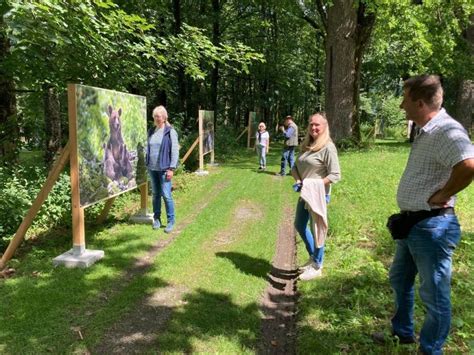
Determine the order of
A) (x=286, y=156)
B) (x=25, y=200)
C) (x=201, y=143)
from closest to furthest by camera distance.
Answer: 1. (x=25, y=200)
2. (x=286, y=156)
3. (x=201, y=143)

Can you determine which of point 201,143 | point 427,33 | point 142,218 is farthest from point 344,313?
point 427,33

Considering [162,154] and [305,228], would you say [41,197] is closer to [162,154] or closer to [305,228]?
[162,154]

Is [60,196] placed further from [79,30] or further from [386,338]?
[386,338]

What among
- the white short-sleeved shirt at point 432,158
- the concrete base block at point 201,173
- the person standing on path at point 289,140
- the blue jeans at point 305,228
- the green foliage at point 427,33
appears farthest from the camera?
the green foliage at point 427,33

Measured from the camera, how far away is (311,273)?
211 inches

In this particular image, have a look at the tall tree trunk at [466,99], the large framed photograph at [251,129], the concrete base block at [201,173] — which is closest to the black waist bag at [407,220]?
the concrete base block at [201,173]

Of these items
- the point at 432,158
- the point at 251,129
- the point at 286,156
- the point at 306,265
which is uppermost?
the point at 251,129

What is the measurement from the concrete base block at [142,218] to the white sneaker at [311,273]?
3.59m

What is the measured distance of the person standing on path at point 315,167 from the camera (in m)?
5.11

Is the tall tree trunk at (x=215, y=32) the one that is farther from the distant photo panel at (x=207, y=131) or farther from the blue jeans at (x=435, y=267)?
the blue jeans at (x=435, y=267)

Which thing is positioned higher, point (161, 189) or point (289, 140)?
point (289, 140)

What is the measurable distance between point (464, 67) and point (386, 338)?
21.7m

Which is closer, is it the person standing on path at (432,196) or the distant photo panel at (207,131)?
the person standing on path at (432,196)

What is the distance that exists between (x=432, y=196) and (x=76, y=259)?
15.0ft
